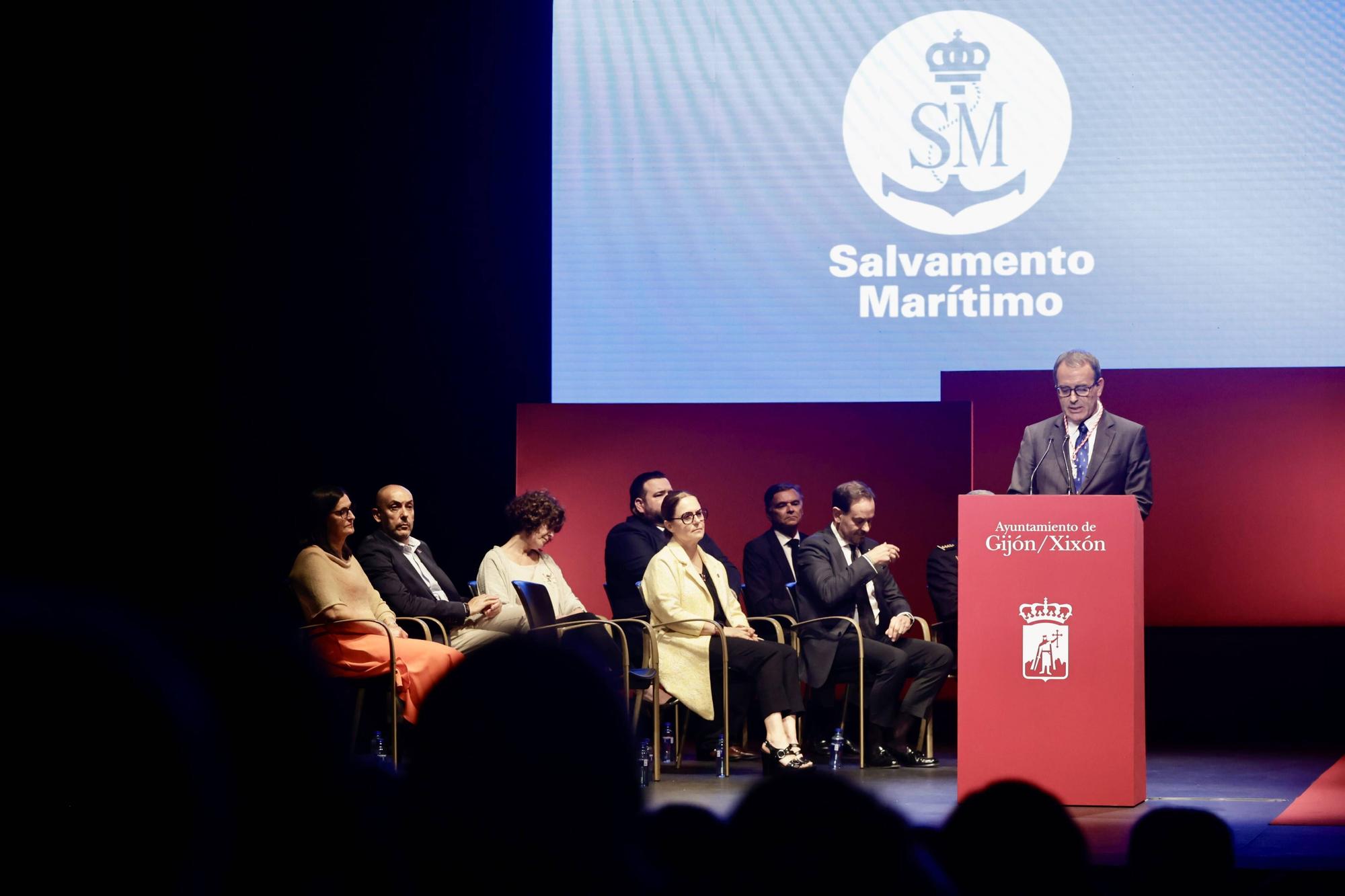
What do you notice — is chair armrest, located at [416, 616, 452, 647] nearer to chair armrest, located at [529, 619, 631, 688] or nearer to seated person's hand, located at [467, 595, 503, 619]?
seated person's hand, located at [467, 595, 503, 619]

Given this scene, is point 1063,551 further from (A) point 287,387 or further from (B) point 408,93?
(B) point 408,93

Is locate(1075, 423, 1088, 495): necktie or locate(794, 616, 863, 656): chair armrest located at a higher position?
locate(1075, 423, 1088, 495): necktie

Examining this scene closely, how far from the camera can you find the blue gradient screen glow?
620cm

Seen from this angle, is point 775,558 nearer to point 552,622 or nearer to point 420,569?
point 552,622

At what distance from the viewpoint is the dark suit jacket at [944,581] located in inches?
245

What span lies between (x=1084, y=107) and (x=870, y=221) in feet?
3.35

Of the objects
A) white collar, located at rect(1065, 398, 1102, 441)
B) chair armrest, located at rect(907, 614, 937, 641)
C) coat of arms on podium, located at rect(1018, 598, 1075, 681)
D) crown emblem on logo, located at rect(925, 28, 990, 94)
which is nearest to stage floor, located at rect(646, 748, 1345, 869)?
coat of arms on podium, located at rect(1018, 598, 1075, 681)

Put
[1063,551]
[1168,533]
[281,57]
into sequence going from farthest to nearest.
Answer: [1168,533]
[281,57]
[1063,551]

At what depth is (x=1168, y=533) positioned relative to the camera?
6.45m

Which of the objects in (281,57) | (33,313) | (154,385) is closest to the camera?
(33,313)

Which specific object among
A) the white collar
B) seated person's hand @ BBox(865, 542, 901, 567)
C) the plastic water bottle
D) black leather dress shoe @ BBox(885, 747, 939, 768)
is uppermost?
the white collar

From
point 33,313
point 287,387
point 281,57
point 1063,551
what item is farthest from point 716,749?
point 281,57

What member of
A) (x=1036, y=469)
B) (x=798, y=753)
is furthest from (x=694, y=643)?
(x=1036, y=469)

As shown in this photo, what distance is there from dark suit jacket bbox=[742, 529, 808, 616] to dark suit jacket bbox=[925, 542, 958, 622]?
585 mm
